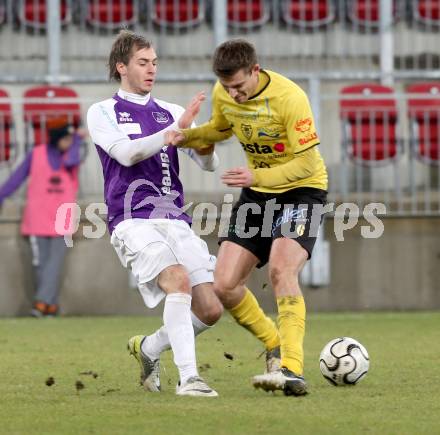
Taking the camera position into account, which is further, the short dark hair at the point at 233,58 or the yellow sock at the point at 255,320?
the yellow sock at the point at 255,320

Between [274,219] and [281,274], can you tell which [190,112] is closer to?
[274,219]

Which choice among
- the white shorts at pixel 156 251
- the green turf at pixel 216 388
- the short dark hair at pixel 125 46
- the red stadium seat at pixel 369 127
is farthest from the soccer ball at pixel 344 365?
the red stadium seat at pixel 369 127

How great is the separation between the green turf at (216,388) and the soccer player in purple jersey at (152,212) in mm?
297

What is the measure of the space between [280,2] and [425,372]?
804 cm

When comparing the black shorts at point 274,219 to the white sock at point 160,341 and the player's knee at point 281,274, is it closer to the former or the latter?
the player's knee at point 281,274

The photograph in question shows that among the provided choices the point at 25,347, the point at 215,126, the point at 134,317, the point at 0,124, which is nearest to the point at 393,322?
the point at 134,317

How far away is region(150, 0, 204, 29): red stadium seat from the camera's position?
15.3 meters

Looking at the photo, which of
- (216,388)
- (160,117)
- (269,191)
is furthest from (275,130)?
(216,388)

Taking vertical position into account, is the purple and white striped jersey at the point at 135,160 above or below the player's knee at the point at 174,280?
above

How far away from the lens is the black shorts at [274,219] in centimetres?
724

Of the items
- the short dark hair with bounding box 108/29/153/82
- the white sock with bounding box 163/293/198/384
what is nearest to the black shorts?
the white sock with bounding box 163/293/198/384

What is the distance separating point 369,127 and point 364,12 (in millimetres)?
2117

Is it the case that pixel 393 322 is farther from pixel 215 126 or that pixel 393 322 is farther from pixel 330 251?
pixel 215 126

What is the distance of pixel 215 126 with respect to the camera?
7.30 metres
